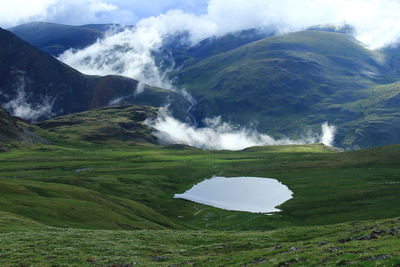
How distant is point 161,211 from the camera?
415 feet

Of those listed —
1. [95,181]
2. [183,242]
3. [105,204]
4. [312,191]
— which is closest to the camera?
[183,242]

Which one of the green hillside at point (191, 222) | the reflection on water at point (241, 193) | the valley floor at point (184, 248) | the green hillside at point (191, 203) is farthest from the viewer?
the reflection on water at point (241, 193)

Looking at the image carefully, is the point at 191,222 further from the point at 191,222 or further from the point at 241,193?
the point at 241,193

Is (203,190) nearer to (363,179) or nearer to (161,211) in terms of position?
(161,211)

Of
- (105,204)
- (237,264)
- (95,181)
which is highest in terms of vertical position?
(95,181)

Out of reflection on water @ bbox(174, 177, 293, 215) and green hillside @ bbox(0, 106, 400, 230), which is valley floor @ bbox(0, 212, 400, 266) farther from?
reflection on water @ bbox(174, 177, 293, 215)

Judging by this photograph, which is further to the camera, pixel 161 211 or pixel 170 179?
pixel 170 179

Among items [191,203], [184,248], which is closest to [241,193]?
[191,203]

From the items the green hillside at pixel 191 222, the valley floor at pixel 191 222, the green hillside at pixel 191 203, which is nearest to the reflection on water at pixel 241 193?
the green hillside at pixel 191 203

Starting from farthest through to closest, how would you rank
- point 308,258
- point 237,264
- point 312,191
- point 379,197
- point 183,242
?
1. point 312,191
2. point 379,197
3. point 183,242
4. point 237,264
5. point 308,258

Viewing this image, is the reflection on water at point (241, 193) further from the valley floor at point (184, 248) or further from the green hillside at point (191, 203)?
the valley floor at point (184, 248)

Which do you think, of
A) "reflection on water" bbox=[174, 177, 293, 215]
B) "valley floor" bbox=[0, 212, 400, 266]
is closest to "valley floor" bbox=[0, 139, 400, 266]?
"valley floor" bbox=[0, 212, 400, 266]

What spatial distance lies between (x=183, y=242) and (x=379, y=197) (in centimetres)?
8630

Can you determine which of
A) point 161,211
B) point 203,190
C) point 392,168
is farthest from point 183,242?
point 392,168
